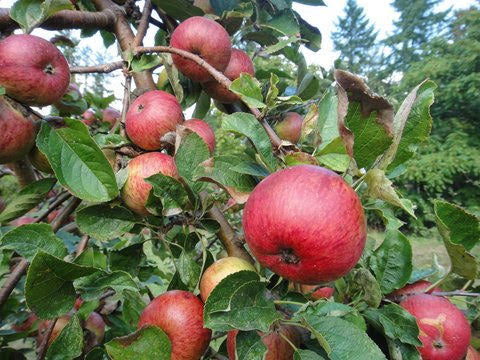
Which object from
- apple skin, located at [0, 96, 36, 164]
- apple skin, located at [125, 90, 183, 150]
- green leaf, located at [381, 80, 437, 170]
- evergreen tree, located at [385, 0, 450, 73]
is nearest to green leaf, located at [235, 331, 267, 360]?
green leaf, located at [381, 80, 437, 170]

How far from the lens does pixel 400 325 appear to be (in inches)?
26.9

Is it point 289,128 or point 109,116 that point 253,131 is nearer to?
point 289,128

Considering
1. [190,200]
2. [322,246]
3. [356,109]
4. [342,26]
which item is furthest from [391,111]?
[342,26]

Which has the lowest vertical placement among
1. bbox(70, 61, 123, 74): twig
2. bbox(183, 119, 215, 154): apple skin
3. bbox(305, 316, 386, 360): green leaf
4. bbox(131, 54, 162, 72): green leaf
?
bbox(305, 316, 386, 360): green leaf

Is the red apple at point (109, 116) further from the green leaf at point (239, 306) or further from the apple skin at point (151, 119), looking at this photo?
the green leaf at point (239, 306)

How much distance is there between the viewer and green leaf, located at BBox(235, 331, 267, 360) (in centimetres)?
58

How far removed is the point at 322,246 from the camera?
524 mm

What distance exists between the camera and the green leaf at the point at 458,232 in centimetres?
69

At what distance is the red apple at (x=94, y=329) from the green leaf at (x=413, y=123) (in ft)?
3.01

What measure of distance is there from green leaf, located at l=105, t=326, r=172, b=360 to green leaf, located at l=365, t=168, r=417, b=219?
43 centimetres

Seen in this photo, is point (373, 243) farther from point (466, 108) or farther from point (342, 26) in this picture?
point (342, 26)

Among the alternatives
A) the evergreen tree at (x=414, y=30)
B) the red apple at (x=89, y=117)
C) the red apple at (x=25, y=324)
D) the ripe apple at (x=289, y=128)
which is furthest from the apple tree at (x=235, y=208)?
the evergreen tree at (x=414, y=30)

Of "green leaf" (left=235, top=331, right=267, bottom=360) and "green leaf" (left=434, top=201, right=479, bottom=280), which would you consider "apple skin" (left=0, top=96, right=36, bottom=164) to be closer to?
"green leaf" (left=235, top=331, right=267, bottom=360)

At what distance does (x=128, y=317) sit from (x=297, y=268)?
2.44ft
